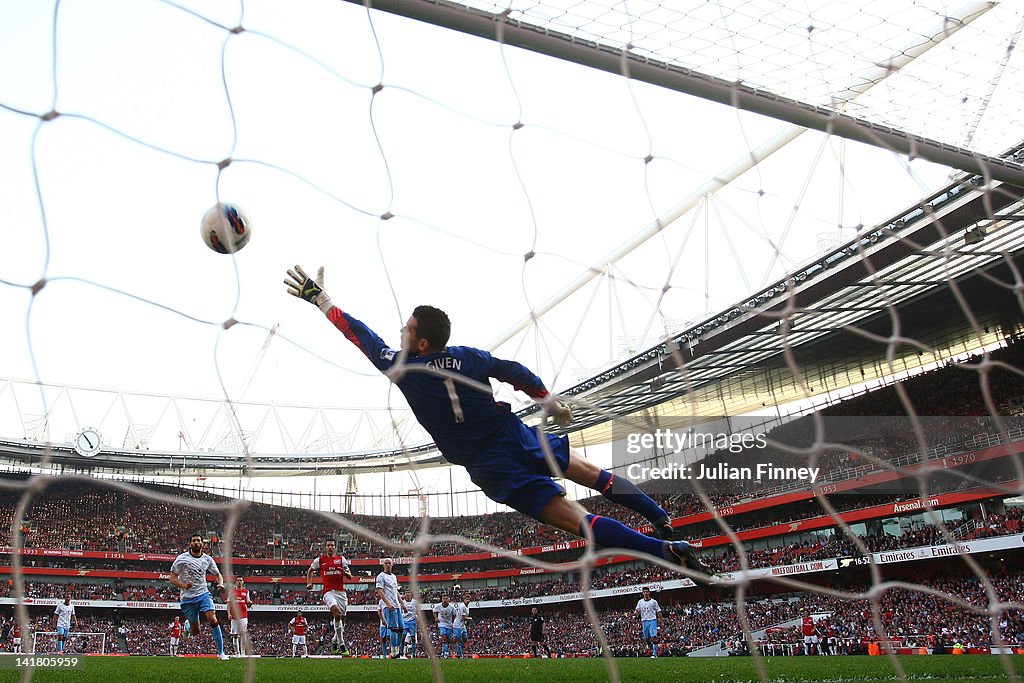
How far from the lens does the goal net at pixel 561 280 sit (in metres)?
4.27

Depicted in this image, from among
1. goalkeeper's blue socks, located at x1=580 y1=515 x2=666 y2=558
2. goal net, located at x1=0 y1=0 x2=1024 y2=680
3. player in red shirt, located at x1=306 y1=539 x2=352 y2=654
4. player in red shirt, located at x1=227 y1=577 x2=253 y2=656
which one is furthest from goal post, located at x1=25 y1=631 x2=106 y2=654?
goalkeeper's blue socks, located at x1=580 y1=515 x2=666 y2=558

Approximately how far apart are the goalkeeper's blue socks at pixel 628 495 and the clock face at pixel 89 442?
1099 inches

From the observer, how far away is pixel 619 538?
133 inches

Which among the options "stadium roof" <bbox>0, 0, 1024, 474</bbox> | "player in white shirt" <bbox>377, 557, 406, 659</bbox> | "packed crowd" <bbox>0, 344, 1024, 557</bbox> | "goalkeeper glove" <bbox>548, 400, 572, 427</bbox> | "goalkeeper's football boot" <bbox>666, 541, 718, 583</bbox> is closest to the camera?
"goalkeeper's football boot" <bbox>666, 541, 718, 583</bbox>

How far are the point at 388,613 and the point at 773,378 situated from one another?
63.4 ft

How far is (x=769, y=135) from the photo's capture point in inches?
627

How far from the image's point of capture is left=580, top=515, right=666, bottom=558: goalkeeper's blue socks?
11.0 feet

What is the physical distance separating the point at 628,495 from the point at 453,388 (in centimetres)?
111

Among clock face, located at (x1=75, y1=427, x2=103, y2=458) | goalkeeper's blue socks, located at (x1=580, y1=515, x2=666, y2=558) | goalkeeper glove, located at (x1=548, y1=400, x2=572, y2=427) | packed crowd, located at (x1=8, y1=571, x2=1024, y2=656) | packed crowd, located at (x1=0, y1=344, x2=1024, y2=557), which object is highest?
clock face, located at (x1=75, y1=427, x2=103, y2=458)

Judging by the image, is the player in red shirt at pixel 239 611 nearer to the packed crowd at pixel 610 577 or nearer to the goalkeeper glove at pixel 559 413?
the goalkeeper glove at pixel 559 413

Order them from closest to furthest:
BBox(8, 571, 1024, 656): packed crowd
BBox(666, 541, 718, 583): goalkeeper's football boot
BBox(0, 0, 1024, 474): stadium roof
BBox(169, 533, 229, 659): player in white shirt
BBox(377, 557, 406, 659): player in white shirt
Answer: BBox(666, 541, 718, 583): goalkeeper's football boot → BBox(0, 0, 1024, 474): stadium roof → BBox(169, 533, 229, 659): player in white shirt → BBox(377, 557, 406, 659): player in white shirt → BBox(8, 571, 1024, 656): packed crowd

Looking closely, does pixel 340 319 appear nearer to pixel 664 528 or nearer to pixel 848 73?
pixel 664 528

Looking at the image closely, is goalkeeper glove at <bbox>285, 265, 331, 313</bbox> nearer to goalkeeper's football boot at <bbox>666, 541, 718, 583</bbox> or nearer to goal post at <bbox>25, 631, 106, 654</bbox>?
goalkeeper's football boot at <bbox>666, 541, 718, 583</bbox>

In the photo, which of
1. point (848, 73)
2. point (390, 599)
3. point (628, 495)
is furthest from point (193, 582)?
point (848, 73)
